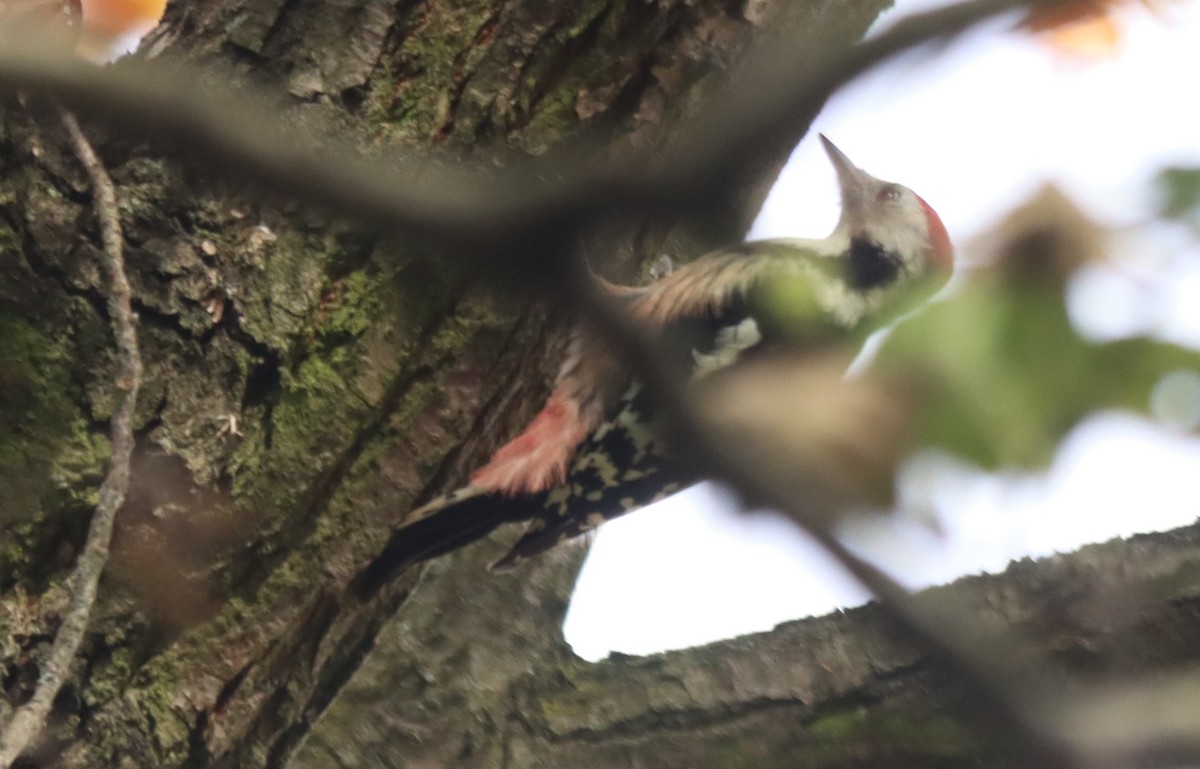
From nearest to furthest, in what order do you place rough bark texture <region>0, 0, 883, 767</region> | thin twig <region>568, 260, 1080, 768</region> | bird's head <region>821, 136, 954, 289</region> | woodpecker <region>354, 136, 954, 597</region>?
thin twig <region>568, 260, 1080, 768</region> → rough bark texture <region>0, 0, 883, 767</region> → woodpecker <region>354, 136, 954, 597</region> → bird's head <region>821, 136, 954, 289</region>

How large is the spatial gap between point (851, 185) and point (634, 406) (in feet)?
3.61

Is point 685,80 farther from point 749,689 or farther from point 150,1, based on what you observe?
point 150,1

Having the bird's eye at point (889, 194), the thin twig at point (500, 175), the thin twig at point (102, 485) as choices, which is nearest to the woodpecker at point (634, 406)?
the bird's eye at point (889, 194)

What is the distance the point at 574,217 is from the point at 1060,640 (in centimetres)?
67

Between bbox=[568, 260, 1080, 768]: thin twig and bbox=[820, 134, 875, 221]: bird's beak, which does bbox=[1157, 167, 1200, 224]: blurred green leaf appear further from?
bbox=[820, 134, 875, 221]: bird's beak

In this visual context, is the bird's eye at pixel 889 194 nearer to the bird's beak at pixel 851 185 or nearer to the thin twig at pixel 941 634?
the bird's beak at pixel 851 185

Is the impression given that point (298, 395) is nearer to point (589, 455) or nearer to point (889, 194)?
point (589, 455)

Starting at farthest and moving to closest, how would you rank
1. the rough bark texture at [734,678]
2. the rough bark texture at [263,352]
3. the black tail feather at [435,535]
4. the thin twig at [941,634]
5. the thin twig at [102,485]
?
the black tail feather at [435,535] < the rough bark texture at [263,352] < the thin twig at [102,485] < the rough bark texture at [734,678] < the thin twig at [941,634]

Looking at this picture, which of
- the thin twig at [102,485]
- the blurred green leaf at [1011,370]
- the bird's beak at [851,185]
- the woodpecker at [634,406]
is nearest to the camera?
the blurred green leaf at [1011,370]

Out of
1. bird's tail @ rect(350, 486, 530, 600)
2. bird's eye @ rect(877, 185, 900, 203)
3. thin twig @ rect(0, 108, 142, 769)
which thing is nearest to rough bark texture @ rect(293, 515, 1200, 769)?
bird's tail @ rect(350, 486, 530, 600)

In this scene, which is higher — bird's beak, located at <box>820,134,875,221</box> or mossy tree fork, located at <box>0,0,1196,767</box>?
bird's beak, located at <box>820,134,875,221</box>

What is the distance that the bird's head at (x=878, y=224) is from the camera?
2.42 metres

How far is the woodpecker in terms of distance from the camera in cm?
185

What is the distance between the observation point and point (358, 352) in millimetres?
1562
